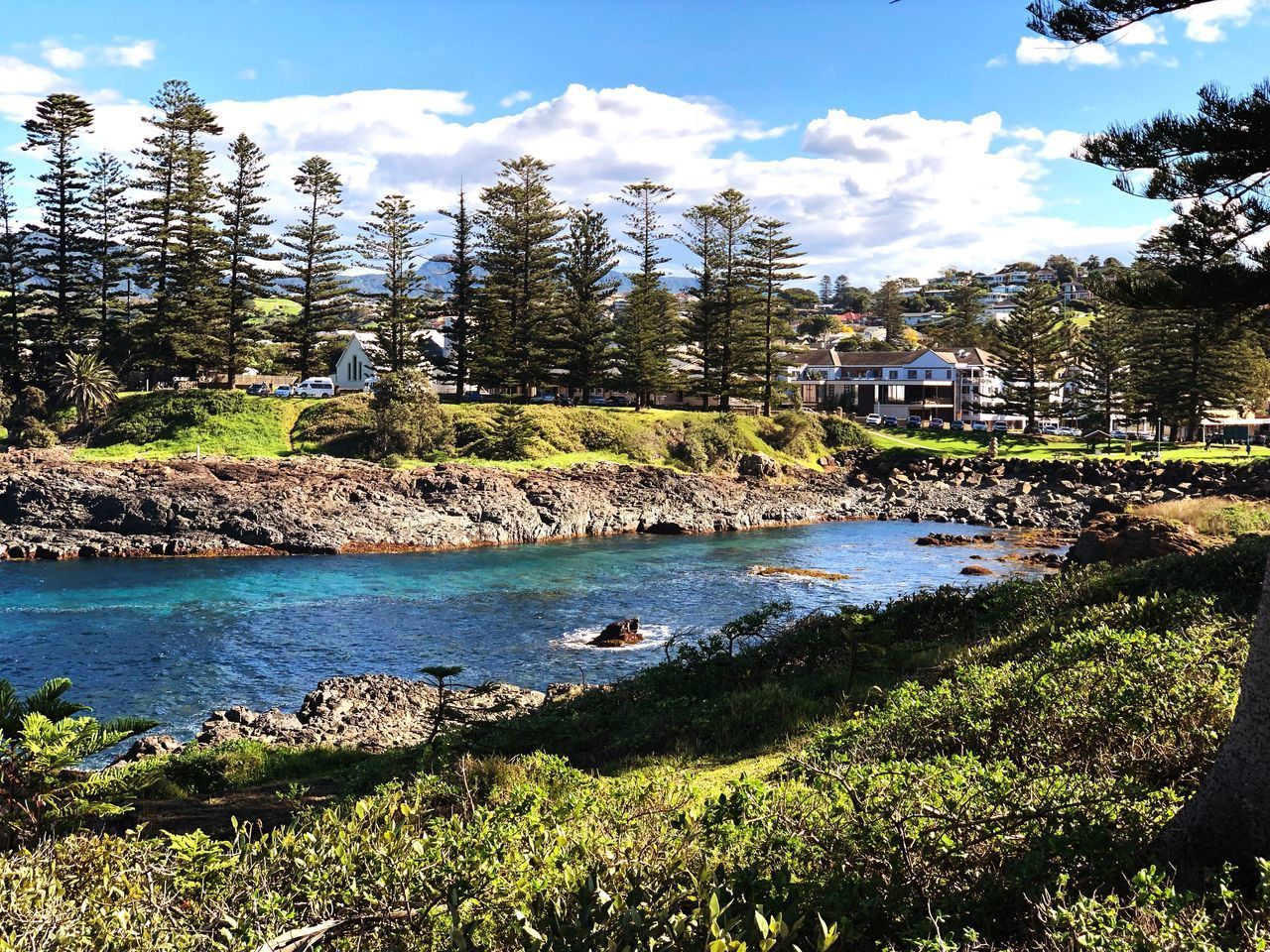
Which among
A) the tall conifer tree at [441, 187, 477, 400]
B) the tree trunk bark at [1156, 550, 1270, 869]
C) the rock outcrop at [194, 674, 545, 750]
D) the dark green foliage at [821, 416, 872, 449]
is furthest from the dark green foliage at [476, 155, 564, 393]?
the tree trunk bark at [1156, 550, 1270, 869]

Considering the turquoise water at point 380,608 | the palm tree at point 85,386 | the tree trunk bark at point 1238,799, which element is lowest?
the turquoise water at point 380,608

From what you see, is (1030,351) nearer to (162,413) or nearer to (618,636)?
(618,636)

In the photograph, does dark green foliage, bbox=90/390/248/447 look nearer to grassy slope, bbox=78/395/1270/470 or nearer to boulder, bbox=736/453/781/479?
grassy slope, bbox=78/395/1270/470

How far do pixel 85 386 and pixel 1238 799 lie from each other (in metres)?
50.5

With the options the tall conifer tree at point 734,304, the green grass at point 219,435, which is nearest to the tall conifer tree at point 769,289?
the tall conifer tree at point 734,304

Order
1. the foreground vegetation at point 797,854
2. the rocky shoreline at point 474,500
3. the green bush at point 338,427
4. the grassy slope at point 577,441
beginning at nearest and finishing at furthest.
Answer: the foreground vegetation at point 797,854, the rocky shoreline at point 474,500, the grassy slope at point 577,441, the green bush at point 338,427

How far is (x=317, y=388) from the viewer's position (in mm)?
53625

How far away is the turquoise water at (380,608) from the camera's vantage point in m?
19.4

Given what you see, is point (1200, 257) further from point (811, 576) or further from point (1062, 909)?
point (811, 576)

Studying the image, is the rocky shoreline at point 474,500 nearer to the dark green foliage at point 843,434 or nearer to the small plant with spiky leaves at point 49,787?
the dark green foliage at point 843,434

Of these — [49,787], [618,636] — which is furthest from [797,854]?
[618,636]

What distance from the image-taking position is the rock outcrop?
14.5 meters

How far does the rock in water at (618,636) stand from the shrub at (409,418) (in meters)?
25.4

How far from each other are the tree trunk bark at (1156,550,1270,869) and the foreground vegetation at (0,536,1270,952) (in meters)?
0.16
